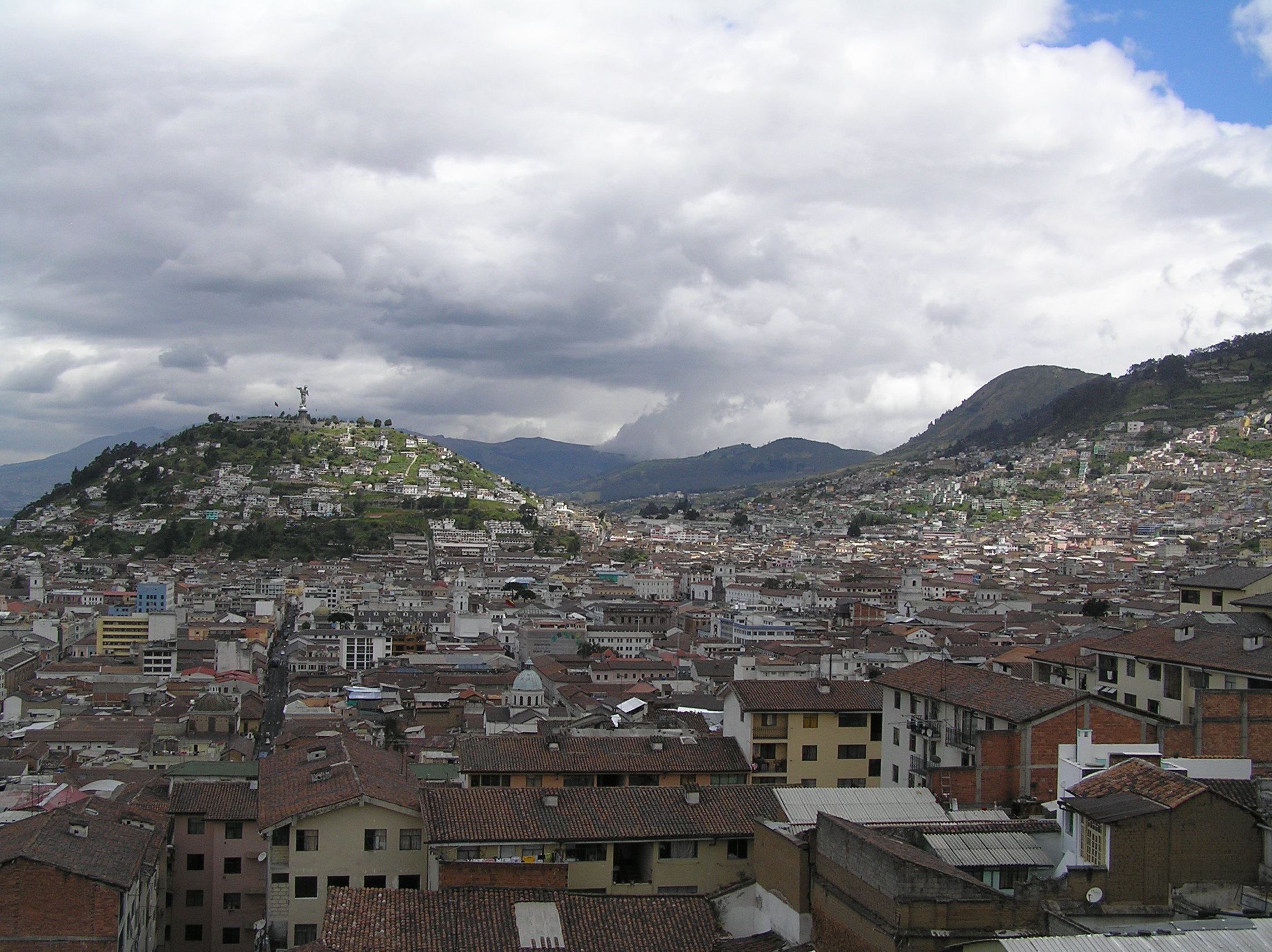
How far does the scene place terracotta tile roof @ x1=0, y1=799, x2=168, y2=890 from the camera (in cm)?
1452

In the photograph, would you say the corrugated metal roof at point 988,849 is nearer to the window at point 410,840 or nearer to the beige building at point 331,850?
the window at point 410,840

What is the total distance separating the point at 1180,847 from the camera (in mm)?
9703

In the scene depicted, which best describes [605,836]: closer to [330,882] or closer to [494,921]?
[494,921]

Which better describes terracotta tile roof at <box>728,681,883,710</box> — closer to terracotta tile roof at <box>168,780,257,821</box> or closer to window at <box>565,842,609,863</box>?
window at <box>565,842,609,863</box>

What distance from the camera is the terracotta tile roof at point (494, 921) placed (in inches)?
424

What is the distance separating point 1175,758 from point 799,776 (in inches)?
341

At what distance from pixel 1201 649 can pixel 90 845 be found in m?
17.1

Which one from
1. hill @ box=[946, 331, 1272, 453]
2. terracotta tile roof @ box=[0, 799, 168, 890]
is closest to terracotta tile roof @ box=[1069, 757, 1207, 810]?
terracotta tile roof @ box=[0, 799, 168, 890]

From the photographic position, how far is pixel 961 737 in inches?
680

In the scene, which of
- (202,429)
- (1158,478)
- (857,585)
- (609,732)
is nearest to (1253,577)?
(609,732)

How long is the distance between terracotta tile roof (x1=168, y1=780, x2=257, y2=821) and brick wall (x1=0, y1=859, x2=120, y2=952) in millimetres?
5076

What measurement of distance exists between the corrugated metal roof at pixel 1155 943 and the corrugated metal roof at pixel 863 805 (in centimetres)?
438

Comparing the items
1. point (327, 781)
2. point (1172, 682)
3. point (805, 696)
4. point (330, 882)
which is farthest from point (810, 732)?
point (330, 882)

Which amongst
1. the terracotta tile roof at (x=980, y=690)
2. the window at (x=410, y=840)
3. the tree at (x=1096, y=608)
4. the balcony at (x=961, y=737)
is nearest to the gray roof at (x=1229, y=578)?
the terracotta tile roof at (x=980, y=690)
